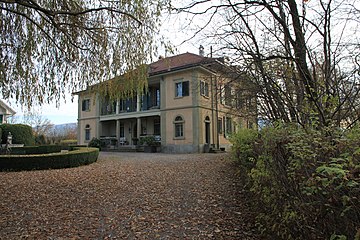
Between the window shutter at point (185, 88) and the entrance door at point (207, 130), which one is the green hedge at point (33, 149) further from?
the entrance door at point (207, 130)

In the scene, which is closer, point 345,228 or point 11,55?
point 345,228

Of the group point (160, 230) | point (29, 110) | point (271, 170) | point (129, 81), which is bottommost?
point (160, 230)

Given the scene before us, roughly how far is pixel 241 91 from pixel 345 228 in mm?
5965

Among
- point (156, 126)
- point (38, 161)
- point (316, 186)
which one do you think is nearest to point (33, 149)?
point (38, 161)

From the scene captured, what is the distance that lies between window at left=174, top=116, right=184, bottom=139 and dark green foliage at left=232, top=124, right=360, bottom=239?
16.0 m

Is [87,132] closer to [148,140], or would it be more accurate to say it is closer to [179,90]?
[148,140]

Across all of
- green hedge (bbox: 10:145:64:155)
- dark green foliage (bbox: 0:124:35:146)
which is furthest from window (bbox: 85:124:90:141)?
green hedge (bbox: 10:145:64:155)

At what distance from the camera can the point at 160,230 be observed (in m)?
4.01

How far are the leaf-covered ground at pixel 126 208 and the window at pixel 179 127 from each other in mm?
11097

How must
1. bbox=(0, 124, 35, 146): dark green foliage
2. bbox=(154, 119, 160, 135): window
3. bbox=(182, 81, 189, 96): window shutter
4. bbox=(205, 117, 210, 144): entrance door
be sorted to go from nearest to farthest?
bbox=(182, 81, 189, 96): window shutter
bbox=(205, 117, 210, 144): entrance door
bbox=(0, 124, 35, 146): dark green foliage
bbox=(154, 119, 160, 135): window

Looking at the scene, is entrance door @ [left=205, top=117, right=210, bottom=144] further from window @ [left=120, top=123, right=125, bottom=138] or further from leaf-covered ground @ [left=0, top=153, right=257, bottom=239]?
leaf-covered ground @ [left=0, top=153, right=257, bottom=239]

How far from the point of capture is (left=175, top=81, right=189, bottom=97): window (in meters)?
19.0

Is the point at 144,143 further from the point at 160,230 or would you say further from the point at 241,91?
the point at 160,230

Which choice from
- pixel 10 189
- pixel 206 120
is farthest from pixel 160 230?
pixel 206 120
